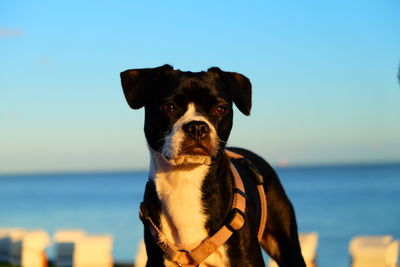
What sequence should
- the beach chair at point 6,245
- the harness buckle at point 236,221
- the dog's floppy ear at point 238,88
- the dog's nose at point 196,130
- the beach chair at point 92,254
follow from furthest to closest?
the beach chair at point 6,245
the beach chair at point 92,254
the dog's floppy ear at point 238,88
the harness buckle at point 236,221
the dog's nose at point 196,130

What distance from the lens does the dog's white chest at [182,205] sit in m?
4.87

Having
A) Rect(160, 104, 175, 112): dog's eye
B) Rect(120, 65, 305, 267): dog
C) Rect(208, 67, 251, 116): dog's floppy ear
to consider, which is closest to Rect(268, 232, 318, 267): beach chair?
Rect(120, 65, 305, 267): dog

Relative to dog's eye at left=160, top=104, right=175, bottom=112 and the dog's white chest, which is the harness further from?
dog's eye at left=160, top=104, right=175, bottom=112

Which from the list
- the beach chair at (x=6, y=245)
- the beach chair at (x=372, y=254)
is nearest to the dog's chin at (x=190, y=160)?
the beach chair at (x=372, y=254)

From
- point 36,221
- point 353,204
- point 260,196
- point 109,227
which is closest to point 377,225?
point 353,204

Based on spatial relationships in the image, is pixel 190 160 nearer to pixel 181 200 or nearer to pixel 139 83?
pixel 181 200

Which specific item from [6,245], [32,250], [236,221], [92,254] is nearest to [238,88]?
[236,221]

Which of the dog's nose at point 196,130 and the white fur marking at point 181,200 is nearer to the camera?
the dog's nose at point 196,130

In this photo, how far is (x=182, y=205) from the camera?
16.1 feet

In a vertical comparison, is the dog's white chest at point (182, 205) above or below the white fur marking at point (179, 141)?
below

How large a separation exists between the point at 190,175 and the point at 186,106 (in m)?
0.56

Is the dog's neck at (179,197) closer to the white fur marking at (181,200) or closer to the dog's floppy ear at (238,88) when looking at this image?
the white fur marking at (181,200)

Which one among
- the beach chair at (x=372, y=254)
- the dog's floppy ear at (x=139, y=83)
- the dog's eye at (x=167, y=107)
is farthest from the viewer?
the beach chair at (x=372, y=254)

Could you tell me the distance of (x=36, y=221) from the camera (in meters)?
52.2
